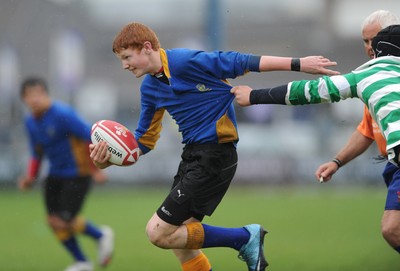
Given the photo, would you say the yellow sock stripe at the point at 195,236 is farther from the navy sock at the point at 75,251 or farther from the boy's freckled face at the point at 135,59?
the navy sock at the point at 75,251

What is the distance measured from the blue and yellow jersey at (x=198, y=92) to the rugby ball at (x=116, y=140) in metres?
0.34

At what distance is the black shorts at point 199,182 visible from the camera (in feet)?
17.7

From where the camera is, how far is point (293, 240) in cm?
1007

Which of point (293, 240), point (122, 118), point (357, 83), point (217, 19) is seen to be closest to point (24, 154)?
point (122, 118)

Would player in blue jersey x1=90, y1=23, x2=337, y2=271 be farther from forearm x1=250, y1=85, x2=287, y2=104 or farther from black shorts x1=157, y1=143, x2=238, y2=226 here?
forearm x1=250, y1=85, x2=287, y2=104

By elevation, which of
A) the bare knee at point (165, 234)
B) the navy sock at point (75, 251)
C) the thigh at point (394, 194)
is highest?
the thigh at point (394, 194)

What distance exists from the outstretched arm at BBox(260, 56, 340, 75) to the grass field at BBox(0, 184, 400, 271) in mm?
2740

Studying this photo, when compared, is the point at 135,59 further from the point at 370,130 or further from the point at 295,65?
the point at 370,130

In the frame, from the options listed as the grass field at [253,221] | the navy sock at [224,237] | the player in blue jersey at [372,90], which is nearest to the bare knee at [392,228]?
the player in blue jersey at [372,90]

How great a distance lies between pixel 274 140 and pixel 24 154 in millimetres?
5670

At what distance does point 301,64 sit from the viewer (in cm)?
517

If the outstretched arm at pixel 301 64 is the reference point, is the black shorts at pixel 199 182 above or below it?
below

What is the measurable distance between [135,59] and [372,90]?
5.42ft

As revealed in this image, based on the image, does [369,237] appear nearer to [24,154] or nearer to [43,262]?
[43,262]
